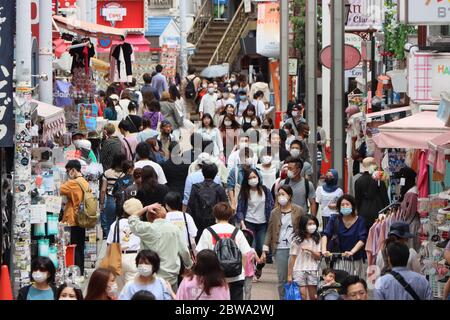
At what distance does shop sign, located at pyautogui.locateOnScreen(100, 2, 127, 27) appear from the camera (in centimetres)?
4809

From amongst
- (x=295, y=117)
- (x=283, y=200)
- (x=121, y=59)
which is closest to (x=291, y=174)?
(x=283, y=200)

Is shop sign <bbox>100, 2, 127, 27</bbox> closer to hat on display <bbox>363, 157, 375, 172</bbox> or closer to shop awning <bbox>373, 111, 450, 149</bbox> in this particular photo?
hat on display <bbox>363, 157, 375, 172</bbox>

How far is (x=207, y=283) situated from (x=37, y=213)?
180 inches

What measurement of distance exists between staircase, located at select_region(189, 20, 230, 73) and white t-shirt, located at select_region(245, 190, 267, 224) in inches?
1773

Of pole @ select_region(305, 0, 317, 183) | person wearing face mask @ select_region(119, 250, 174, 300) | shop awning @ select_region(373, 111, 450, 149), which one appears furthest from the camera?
pole @ select_region(305, 0, 317, 183)

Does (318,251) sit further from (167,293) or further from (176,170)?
(176,170)

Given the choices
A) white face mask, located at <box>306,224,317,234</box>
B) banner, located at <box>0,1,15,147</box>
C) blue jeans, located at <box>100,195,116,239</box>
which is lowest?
blue jeans, located at <box>100,195,116,239</box>

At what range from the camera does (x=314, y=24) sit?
32.0 metres

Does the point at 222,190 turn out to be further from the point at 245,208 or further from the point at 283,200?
the point at 283,200

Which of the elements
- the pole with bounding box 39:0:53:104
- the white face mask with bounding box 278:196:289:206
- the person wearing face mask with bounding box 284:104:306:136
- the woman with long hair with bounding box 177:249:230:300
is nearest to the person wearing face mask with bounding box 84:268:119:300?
the woman with long hair with bounding box 177:249:230:300

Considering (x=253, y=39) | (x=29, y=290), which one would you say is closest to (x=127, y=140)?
(x=29, y=290)

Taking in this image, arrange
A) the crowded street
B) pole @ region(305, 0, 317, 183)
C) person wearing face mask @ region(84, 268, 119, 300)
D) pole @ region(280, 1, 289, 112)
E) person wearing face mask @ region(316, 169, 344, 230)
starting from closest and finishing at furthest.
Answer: person wearing face mask @ region(84, 268, 119, 300) → the crowded street → person wearing face mask @ region(316, 169, 344, 230) → pole @ region(305, 0, 317, 183) → pole @ region(280, 1, 289, 112)
